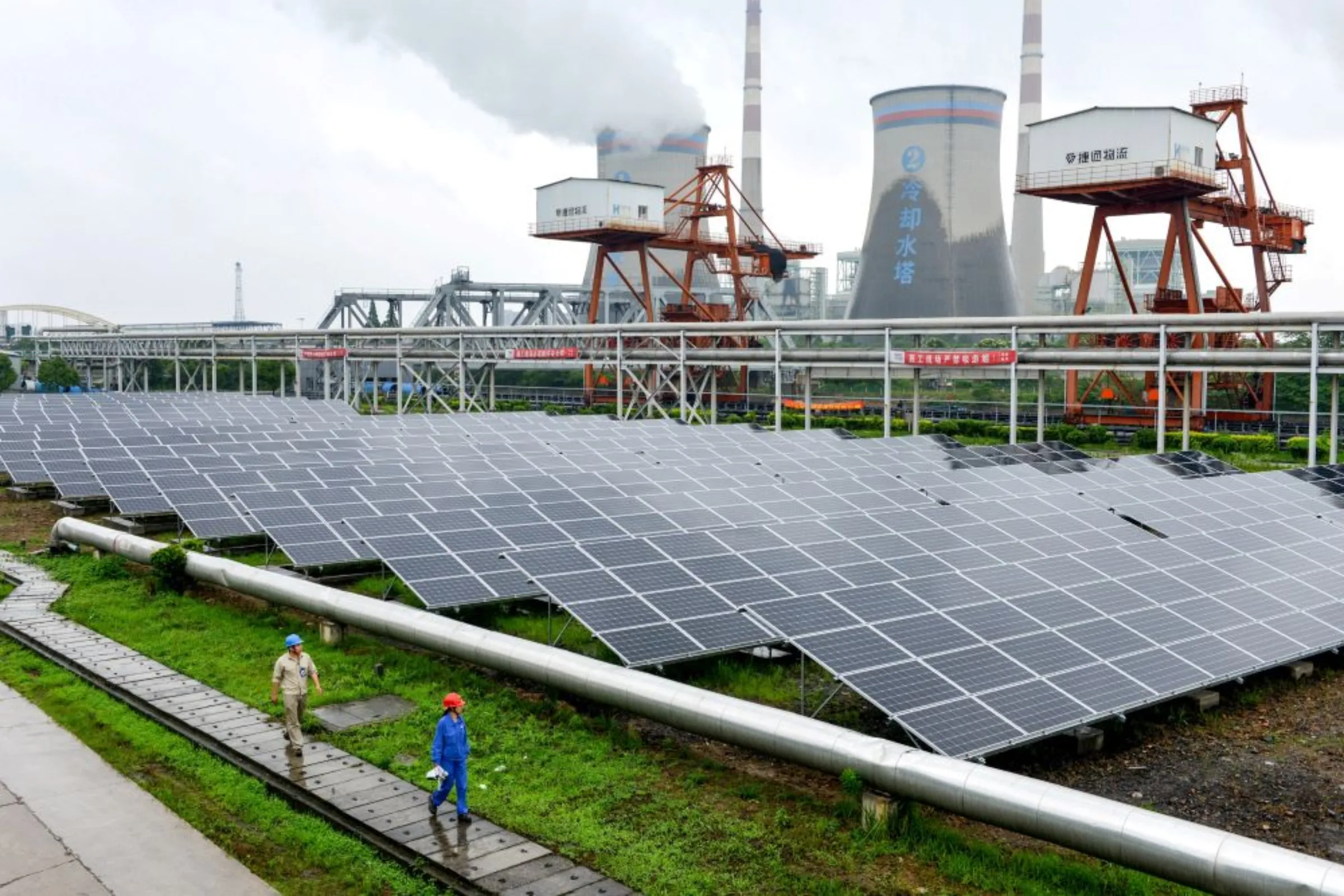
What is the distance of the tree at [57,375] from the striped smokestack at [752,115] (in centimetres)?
6558

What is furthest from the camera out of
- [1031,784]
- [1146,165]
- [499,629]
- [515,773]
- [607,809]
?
[1146,165]

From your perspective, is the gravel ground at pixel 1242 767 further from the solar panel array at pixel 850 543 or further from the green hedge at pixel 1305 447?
the green hedge at pixel 1305 447

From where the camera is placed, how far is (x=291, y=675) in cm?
1300

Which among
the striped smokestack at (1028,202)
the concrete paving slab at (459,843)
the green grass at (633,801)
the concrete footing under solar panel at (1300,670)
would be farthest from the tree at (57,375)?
the concrete footing under solar panel at (1300,670)

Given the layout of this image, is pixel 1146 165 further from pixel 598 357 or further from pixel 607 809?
pixel 607 809

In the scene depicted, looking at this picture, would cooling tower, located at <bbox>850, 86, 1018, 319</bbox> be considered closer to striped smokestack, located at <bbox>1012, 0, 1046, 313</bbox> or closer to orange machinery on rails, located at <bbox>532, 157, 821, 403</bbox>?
orange machinery on rails, located at <bbox>532, 157, 821, 403</bbox>

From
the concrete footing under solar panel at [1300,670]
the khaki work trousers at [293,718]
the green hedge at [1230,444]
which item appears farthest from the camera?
the green hedge at [1230,444]

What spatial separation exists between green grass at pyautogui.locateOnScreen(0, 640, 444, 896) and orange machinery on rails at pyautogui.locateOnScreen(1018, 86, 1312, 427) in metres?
44.0

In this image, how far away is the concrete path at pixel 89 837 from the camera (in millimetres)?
10031

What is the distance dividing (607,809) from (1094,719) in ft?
18.0

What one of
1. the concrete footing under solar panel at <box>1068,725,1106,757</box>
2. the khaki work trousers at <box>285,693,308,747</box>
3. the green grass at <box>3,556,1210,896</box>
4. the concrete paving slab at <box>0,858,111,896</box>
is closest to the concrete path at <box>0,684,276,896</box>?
the concrete paving slab at <box>0,858,111,896</box>

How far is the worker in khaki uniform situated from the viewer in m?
12.9

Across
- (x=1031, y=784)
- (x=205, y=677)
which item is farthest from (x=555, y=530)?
(x=1031, y=784)

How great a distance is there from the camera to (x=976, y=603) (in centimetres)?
1518
